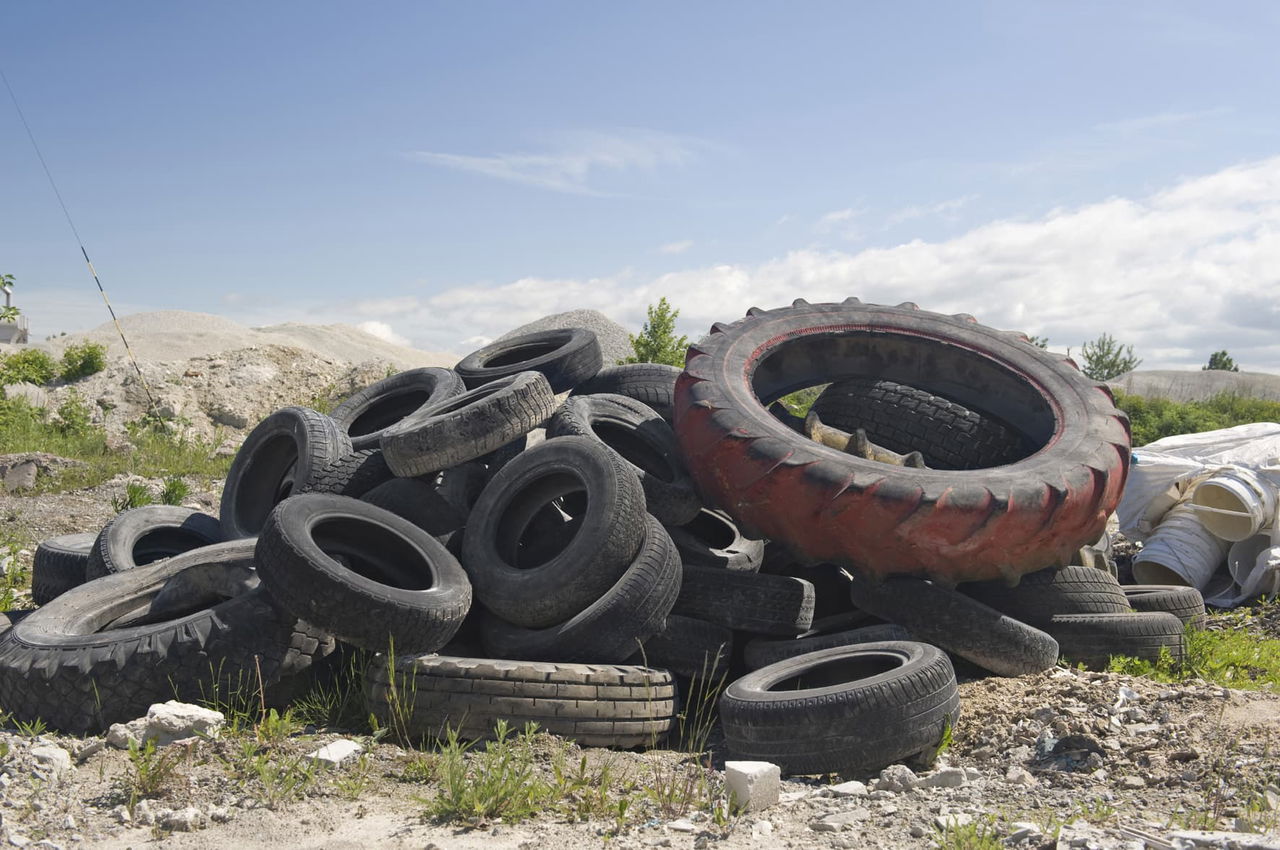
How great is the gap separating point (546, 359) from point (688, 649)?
3.35m

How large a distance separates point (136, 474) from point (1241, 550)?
39.3ft

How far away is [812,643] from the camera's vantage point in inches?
198

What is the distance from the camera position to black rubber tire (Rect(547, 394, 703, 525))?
599cm

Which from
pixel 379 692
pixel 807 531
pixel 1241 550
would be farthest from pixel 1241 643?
pixel 379 692

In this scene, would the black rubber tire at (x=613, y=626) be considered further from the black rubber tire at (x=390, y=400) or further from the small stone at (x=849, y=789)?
the black rubber tire at (x=390, y=400)

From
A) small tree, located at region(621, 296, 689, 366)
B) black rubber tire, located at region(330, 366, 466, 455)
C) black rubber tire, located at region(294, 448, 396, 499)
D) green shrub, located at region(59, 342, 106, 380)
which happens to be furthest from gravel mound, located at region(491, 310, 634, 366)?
black rubber tire, located at region(294, 448, 396, 499)

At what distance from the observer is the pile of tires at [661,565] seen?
4332 mm

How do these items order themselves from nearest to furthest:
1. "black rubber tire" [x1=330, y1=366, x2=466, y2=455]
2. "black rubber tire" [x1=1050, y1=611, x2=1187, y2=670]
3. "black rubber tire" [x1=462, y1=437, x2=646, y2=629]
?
"black rubber tire" [x1=462, y1=437, x2=646, y2=629] < "black rubber tire" [x1=1050, y1=611, x2=1187, y2=670] < "black rubber tire" [x1=330, y1=366, x2=466, y2=455]

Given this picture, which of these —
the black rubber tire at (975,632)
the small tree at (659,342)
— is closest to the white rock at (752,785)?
the black rubber tire at (975,632)

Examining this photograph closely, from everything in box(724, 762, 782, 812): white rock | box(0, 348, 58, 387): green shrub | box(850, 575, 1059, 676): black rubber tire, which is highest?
box(0, 348, 58, 387): green shrub

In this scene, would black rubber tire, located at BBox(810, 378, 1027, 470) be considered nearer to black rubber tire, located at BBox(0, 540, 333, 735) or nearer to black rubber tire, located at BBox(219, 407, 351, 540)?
black rubber tire, located at BBox(219, 407, 351, 540)

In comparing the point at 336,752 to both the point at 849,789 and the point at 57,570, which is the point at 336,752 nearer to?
the point at 849,789

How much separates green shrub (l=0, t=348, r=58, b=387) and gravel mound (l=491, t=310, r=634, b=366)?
27.0 ft

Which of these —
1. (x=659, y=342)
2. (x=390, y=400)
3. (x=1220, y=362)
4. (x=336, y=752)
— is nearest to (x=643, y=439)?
(x=390, y=400)
